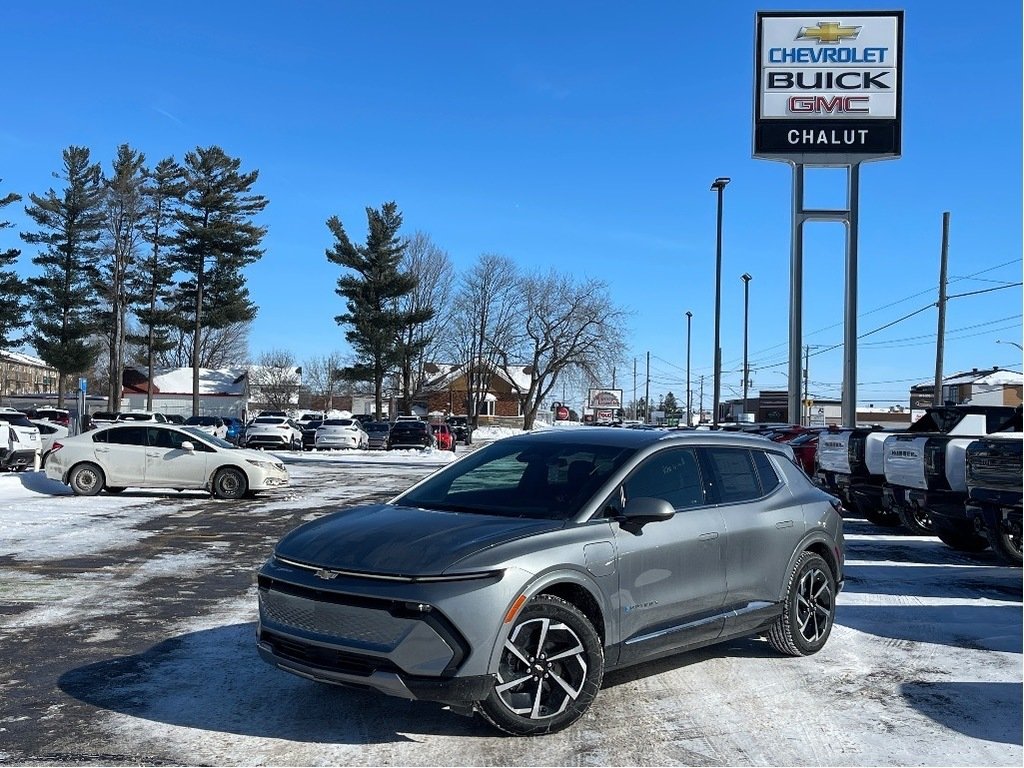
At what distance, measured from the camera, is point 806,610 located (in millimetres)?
7125

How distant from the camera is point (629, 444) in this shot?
6391 mm

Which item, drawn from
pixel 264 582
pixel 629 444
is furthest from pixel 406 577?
pixel 629 444

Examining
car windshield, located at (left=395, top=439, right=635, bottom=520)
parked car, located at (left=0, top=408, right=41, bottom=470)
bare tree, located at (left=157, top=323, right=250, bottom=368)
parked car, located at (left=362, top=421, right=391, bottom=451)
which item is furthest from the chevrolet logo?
bare tree, located at (left=157, top=323, right=250, bottom=368)

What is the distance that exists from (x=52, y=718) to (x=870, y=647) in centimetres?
562

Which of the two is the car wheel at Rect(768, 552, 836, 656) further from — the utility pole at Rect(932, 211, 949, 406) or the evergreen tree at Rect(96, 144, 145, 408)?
the evergreen tree at Rect(96, 144, 145, 408)

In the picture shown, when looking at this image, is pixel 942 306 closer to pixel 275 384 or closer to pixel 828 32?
pixel 828 32

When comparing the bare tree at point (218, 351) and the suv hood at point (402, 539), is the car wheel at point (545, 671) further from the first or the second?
the bare tree at point (218, 351)

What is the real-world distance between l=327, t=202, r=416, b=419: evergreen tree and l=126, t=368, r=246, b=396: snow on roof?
14238 millimetres

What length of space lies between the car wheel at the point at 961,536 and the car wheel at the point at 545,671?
841 cm

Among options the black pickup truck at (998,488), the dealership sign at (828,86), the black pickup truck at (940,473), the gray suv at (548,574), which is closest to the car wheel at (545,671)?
the gray suv at (548,574)

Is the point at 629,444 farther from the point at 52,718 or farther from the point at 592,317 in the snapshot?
the point at 592,317

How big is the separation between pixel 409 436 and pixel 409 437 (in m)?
0.04

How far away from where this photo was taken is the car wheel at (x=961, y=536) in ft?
40.2

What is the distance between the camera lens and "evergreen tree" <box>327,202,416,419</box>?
199 ft
